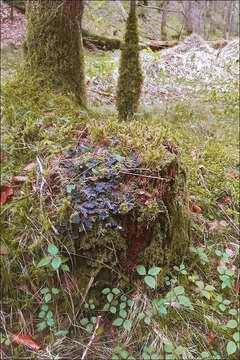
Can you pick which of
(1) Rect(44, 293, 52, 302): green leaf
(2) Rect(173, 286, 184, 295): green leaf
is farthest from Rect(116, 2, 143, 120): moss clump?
(1) Rect(44, 293, 52, 302): green leaf

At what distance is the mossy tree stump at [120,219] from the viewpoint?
1.72m

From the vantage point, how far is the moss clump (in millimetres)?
4027

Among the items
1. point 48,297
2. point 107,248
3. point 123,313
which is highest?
Result: point 107,248

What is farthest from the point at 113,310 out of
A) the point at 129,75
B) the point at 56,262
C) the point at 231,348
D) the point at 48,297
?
the point at 129,75

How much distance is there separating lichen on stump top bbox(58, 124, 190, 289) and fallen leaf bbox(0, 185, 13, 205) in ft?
1.89

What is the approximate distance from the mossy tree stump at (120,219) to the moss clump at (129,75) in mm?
2427

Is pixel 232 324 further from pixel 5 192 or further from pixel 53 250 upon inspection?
pixel 5 192

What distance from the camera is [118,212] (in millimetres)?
1713

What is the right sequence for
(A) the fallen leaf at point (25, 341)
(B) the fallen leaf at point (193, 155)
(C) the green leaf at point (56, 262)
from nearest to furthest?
1. (C) the green leaf at point (56, 262)
2. (A) the fallen leaf at point (25, 341)
3. (B) the fallen leaf at point (193, 155)

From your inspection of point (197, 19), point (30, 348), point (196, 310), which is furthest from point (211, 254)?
point (197, 19)

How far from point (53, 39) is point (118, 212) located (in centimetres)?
273

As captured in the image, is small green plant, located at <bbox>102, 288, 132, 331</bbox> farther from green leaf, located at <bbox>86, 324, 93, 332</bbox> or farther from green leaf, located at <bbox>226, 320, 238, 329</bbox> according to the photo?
green leaf, located at <bbox>226, 320, 238, 329</bbox>

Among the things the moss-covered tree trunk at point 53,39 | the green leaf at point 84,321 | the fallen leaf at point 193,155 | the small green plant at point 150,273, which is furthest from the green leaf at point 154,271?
the moss-covered tree trunk at point 53,39

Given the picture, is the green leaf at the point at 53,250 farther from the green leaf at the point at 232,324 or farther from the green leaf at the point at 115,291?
the green leaf at the point at 232,324
